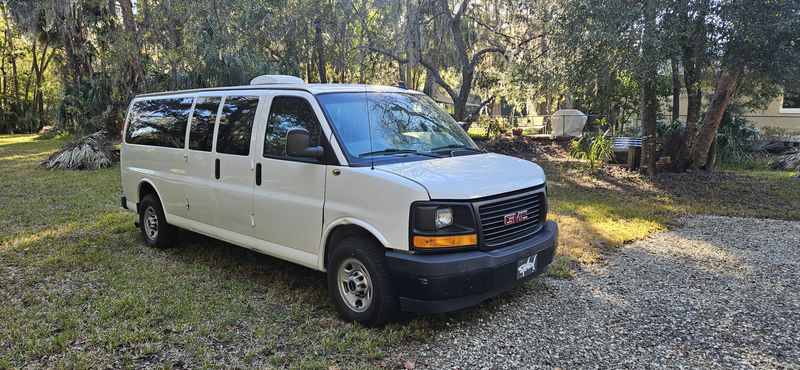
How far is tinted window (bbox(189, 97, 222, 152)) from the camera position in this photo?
→ 5.16 metres

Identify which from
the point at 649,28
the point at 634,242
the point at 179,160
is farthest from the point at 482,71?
the point at 179,160

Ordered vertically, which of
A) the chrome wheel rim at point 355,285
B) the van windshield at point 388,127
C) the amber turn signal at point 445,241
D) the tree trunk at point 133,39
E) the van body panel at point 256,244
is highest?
the tree trunk at point 133,39

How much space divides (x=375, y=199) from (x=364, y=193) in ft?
0.37

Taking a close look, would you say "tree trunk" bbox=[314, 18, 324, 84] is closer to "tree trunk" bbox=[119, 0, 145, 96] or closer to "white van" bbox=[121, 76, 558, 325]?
"tree trunk" bbox=[119, 0, 145, 96]

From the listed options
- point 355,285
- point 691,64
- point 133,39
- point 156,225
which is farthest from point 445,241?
point 133,39

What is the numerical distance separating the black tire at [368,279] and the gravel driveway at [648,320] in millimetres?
351

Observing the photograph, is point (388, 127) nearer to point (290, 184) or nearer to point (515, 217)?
point (290, 184)

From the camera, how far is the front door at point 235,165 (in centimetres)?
471

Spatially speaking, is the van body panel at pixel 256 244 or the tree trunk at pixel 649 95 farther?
the tree trunk at pixel 649 95

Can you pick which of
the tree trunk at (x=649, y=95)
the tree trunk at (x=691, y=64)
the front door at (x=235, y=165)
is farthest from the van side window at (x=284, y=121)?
the tree trunk at (x=691, y=64)

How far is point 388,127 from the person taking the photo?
4422mm

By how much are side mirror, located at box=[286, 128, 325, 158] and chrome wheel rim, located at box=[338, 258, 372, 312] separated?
2.88ft

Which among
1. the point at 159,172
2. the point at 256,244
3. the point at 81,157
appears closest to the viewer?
the point at 256,244

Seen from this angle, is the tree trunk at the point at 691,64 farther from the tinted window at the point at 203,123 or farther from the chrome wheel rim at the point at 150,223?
the chrome wheel rim at the point at 150,223
